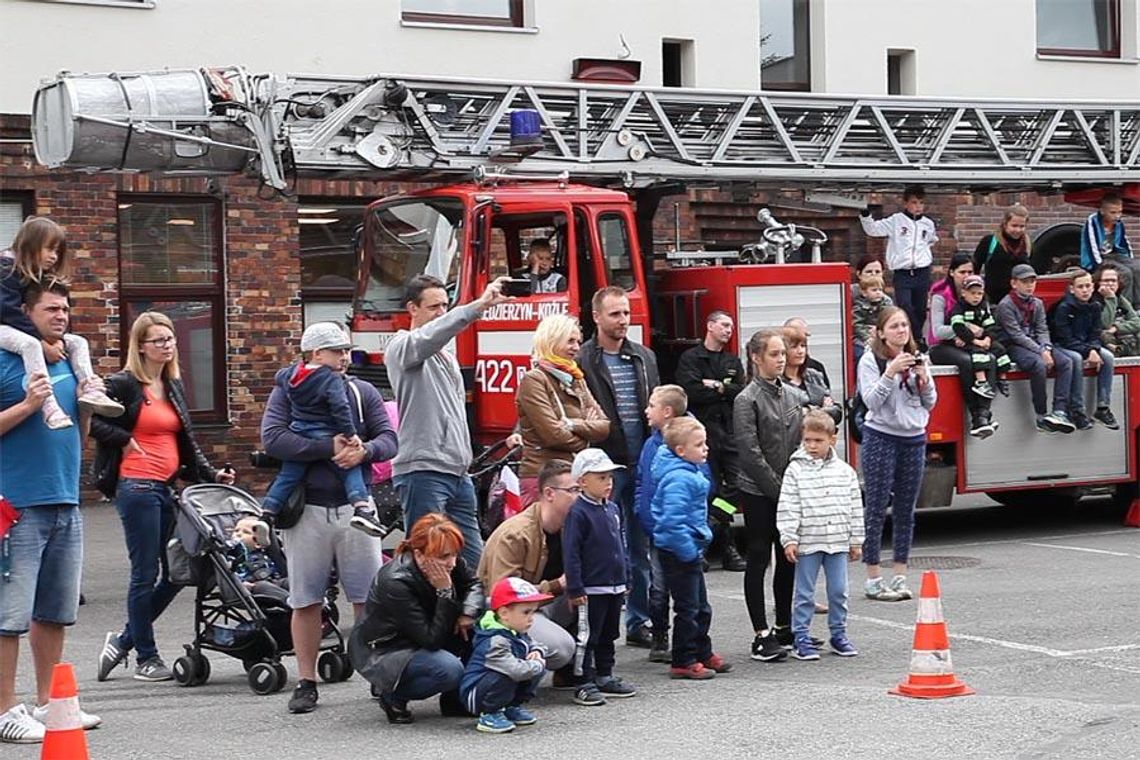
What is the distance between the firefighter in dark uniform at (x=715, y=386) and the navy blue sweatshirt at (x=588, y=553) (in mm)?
4263

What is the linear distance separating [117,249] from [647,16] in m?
6.42

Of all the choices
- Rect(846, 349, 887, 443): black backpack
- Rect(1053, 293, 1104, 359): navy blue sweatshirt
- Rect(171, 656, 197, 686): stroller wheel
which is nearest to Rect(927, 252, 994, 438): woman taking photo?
Rect(1053, 293, 1104, 359): navy blue sweatshirt

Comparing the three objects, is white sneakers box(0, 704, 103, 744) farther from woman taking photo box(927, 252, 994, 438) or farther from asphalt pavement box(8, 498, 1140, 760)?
woman taking photo box(927, 252, 994, 438)

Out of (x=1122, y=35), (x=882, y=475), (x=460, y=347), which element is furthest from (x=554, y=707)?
(x=1122, y=35)

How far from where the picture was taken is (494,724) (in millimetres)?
8273

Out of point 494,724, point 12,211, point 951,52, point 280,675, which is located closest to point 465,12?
point 12,211

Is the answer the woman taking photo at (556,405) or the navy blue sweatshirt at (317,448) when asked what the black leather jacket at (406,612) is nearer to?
the navy blue sweatshirt at (317,448)

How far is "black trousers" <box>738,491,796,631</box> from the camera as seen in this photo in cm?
1012

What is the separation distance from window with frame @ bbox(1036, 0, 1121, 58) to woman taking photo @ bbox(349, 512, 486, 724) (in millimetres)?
17066

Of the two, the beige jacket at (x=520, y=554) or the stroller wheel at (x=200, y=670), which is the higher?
the beige jacket at (x=520, y=554)

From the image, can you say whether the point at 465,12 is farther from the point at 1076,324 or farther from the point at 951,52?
the point at 1076,324

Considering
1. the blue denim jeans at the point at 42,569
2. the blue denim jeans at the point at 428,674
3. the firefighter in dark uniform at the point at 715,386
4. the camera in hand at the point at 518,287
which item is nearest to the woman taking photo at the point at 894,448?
the firefighter in dark uniform at the point at 715,386

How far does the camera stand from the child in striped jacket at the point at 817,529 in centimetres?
998

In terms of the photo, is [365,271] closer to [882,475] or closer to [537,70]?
[882,475]
